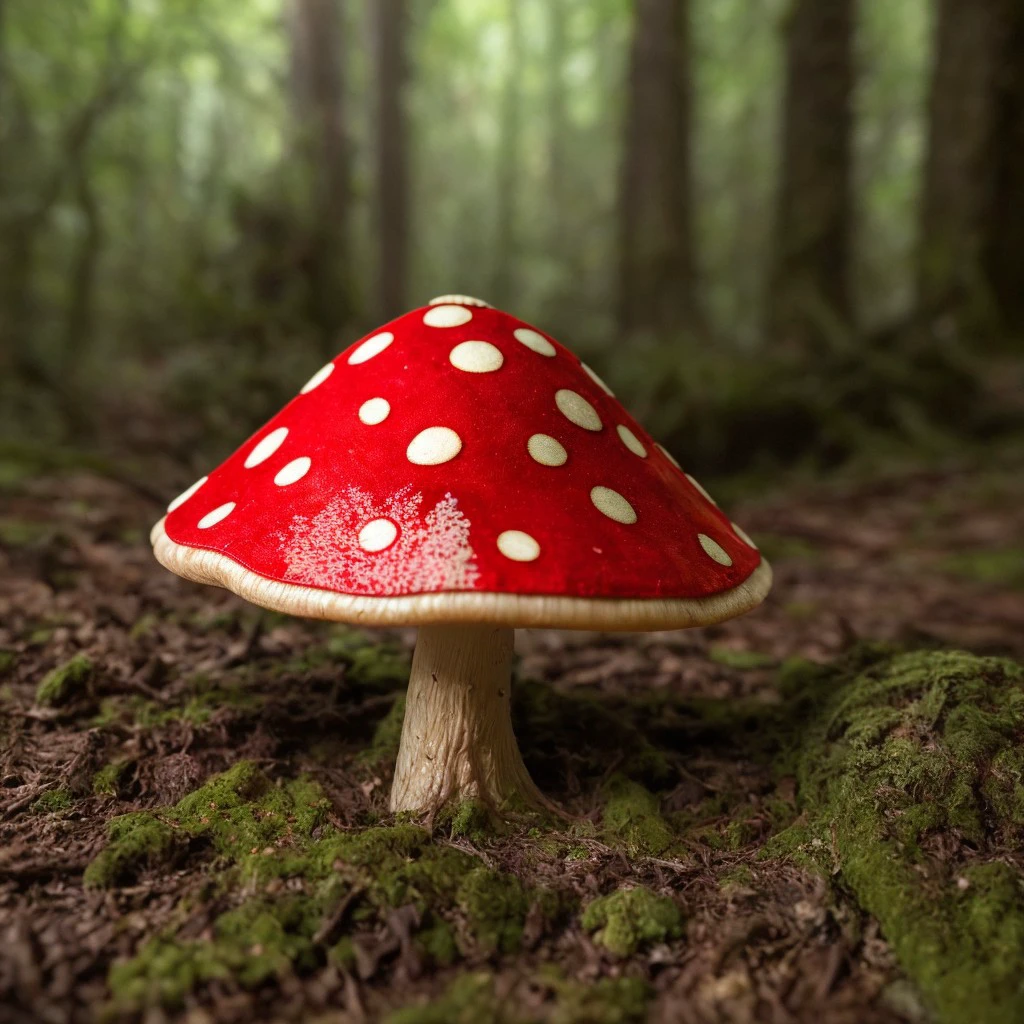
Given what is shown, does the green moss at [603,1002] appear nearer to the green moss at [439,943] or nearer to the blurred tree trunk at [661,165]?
the green moss at [439,943]

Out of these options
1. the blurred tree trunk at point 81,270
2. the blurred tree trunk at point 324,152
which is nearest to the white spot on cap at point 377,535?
the blurred tree trunk at point 81,270

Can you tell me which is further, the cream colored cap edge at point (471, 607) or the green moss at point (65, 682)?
the green moss at point (65, 682)

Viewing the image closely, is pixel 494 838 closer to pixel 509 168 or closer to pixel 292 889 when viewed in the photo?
pixel 292 889

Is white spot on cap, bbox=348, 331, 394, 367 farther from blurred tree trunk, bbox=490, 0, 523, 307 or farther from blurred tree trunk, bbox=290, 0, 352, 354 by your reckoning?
blurred tree trunk, bbox=490, 0, 523, 307

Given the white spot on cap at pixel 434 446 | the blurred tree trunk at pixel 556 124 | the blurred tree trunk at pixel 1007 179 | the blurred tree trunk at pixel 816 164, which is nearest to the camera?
the white spot on cap at pixel 434 446

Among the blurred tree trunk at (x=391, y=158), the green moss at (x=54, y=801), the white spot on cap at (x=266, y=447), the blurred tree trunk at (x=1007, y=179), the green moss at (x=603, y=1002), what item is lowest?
the green moss at (x=603, y=1002)

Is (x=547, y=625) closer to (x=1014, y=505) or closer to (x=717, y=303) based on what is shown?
(x=1014, y=505)

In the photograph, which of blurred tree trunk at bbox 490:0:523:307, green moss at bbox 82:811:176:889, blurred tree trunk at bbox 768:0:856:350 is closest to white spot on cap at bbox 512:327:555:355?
green moss at bbox 82:811:176:889
